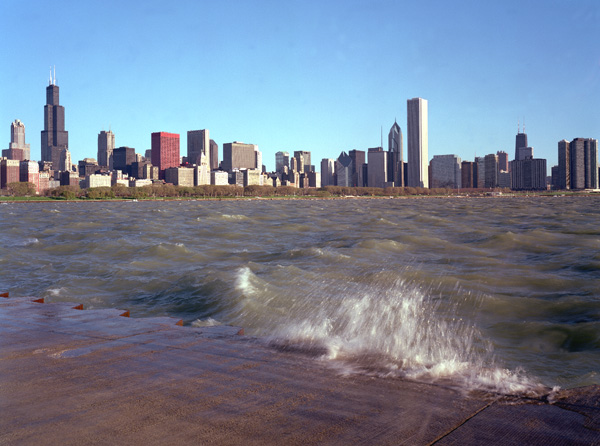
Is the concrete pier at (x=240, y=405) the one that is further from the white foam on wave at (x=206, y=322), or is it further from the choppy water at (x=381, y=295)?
the white foam on wave at (x=206, y=322)

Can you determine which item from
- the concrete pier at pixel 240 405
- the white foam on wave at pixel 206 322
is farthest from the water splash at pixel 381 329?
the white foam on wave at pixel 206 322

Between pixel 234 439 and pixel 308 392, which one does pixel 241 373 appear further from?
pixel 234 439

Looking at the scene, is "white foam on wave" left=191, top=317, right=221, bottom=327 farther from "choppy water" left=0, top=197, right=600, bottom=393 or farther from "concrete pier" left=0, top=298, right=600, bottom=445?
"concrete pier" left=0, top=298, right=600, bottom=445

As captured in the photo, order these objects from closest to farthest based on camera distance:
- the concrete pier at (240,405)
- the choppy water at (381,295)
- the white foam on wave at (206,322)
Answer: the concrete pier at (240,405) < the choppy water at (381,295) < the white foam on wave at (206,322)

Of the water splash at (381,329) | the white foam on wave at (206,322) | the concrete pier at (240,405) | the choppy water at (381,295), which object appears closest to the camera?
the concrete pier at (240,405)

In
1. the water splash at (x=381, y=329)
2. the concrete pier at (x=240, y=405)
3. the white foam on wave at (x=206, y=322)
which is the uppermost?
the concrete pier at (x=240, y=405)

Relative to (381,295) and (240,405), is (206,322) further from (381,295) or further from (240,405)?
(240,405)

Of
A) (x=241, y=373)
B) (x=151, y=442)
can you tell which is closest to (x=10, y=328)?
(x=241, y=373)

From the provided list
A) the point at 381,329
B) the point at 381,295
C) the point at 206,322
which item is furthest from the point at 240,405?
the point at 381,295
